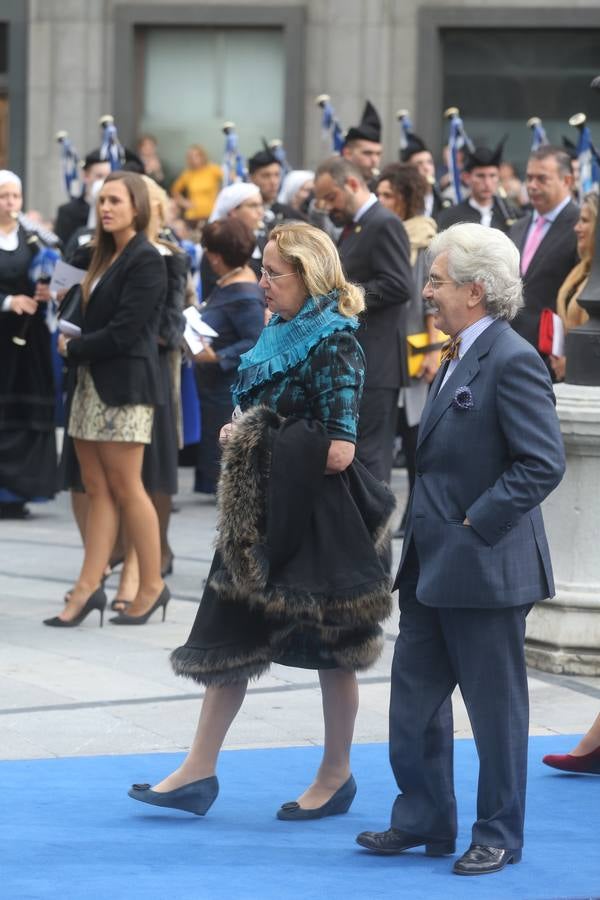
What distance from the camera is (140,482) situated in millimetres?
8234

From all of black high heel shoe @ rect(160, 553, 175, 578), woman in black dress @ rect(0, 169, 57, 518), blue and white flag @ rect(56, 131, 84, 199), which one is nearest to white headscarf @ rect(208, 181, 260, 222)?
woman in black dress @ rect(0, 169, 57, 518)

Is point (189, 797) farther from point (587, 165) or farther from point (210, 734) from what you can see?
point (587, 165)

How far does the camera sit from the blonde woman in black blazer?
801 centimetres

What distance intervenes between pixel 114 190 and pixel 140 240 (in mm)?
240

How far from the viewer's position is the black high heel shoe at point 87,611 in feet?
26.9

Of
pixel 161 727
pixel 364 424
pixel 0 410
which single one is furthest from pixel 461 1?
pixel 161 727

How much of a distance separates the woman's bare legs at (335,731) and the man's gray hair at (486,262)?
4.06ft

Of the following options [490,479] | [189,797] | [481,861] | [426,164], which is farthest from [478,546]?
[426,164]

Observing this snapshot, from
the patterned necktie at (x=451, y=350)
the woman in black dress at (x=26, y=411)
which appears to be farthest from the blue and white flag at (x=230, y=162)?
the patterned necktie at (x=451, y=350)

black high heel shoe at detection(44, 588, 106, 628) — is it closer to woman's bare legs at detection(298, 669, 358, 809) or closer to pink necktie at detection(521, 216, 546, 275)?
woman's bare legs at detection(298, 669, 358, 809)

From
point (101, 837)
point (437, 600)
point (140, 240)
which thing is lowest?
point (101, 837)

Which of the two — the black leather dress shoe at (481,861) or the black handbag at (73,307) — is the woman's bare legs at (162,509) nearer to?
the black handbag at (73,307)

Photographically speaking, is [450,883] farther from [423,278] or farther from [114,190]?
[423,278]

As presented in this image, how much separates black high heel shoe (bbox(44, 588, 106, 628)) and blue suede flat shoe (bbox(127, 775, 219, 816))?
2.77m
